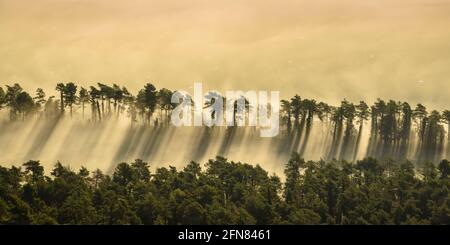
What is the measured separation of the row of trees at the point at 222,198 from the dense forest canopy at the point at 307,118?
24.6m

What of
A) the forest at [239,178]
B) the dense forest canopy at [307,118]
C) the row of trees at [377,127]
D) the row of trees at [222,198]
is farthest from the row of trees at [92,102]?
the row of trees at [222,198]

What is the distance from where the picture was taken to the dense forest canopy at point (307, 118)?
119 metres

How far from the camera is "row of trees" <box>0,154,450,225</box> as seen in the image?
7725cm

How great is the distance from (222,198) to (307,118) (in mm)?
42997

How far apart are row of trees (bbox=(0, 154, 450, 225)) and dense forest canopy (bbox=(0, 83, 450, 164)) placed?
2458 centimetres

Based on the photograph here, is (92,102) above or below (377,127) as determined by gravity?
above

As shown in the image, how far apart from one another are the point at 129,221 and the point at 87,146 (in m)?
42.1

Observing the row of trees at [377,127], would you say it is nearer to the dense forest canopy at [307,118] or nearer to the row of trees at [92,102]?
the dense forest canopy at [307,118]

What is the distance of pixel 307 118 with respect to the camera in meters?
123

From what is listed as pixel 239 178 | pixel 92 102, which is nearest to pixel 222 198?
pixel 239 178
